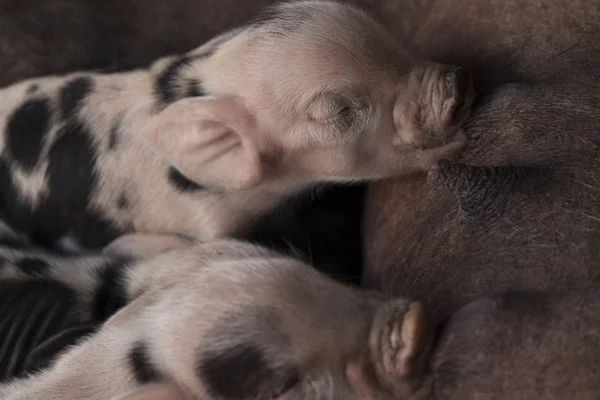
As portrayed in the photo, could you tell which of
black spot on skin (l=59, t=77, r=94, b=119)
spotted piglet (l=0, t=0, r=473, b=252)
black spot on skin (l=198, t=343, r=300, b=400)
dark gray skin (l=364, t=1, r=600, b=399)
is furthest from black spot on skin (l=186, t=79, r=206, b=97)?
black spot on skin (l=198, t=343, r=300, b=400)

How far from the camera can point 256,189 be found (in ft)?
6.84

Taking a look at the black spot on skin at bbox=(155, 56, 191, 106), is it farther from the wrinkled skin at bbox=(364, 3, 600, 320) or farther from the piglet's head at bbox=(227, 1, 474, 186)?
the wrinkled skin at bbox=(364, 3, 600, 320)

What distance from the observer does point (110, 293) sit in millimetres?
1971

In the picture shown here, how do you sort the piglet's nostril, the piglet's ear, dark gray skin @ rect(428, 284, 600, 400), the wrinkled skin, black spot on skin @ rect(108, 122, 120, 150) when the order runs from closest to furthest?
1. dark gray skin @ rect(428, 284, 600, 400)
2. the wrinkled skin
3. the piglet's nostril
4. the piglet's ear
5. black spot on skin @ rect(108, 122, 120, 150)

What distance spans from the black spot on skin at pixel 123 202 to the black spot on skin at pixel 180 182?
145mm

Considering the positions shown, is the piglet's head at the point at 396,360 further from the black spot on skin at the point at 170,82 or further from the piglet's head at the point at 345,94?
the black spot on skin at the point at 170,82

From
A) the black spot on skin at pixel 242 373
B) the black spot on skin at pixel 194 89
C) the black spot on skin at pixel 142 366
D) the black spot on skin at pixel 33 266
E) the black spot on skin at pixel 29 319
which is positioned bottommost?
the black spot on skin at pixel 29 319

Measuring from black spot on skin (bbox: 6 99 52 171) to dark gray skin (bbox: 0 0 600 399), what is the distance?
2.98 ft

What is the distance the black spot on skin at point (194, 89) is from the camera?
202 cm

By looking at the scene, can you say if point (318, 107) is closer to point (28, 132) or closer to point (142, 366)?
point (142, 366)

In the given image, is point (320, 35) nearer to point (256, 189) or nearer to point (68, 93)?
point (256, 189)

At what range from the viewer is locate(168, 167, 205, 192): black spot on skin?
2.10 m

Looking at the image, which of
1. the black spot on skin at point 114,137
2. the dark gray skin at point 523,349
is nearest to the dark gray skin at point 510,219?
the dark gray skin at point 523,349

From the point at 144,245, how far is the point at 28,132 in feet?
1.61
